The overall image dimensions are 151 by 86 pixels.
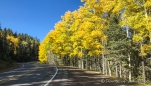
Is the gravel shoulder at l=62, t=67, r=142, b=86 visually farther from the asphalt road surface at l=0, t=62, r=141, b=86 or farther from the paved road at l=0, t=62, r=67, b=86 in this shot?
the paved road at l=0, t=62, r=67, b=86

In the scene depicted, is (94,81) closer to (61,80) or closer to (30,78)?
(61,80)

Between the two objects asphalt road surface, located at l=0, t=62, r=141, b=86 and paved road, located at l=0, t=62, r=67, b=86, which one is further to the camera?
paved road, located at l=0, t=62, r=67, b=86

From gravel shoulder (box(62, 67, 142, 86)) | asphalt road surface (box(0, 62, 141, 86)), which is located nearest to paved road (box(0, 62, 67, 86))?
asphalt road surface (box(0, 62, 141, 86))

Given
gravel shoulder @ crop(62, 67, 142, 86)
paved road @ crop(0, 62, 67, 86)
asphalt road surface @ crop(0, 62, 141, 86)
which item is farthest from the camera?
paved road @ crop(0, 62, 67, 86)

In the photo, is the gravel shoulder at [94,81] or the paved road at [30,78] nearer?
the gravel shoulder at [94,81]

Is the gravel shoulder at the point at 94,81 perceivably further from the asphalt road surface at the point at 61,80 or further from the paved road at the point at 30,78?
the paved road at the point at 30,78

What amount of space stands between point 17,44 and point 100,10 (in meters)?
101

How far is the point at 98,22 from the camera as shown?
877 inches

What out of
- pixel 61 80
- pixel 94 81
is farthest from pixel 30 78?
pixel 94 81

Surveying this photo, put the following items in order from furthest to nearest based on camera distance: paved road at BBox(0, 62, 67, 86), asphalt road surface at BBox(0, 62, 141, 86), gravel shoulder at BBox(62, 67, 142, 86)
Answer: paved road at BBox(0, 62, 67, 86) → asphalt road surface at BBox(0, 62, 141, 86) → gravel shoulder at BBox(62, 67, 142, 86)

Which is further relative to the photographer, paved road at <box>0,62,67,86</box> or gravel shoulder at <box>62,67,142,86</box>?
paved road at <box>0,62,67,86</box>

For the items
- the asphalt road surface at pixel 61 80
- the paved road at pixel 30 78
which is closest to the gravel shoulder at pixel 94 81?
the asphalt road surface at pixel 61 80

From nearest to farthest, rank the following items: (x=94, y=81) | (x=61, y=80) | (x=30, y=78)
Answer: (x=94, y=81) → (x=61, y=80) → (x=30, y=78)

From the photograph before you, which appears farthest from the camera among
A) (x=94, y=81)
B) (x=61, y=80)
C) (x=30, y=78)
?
(x=30, y=78)
